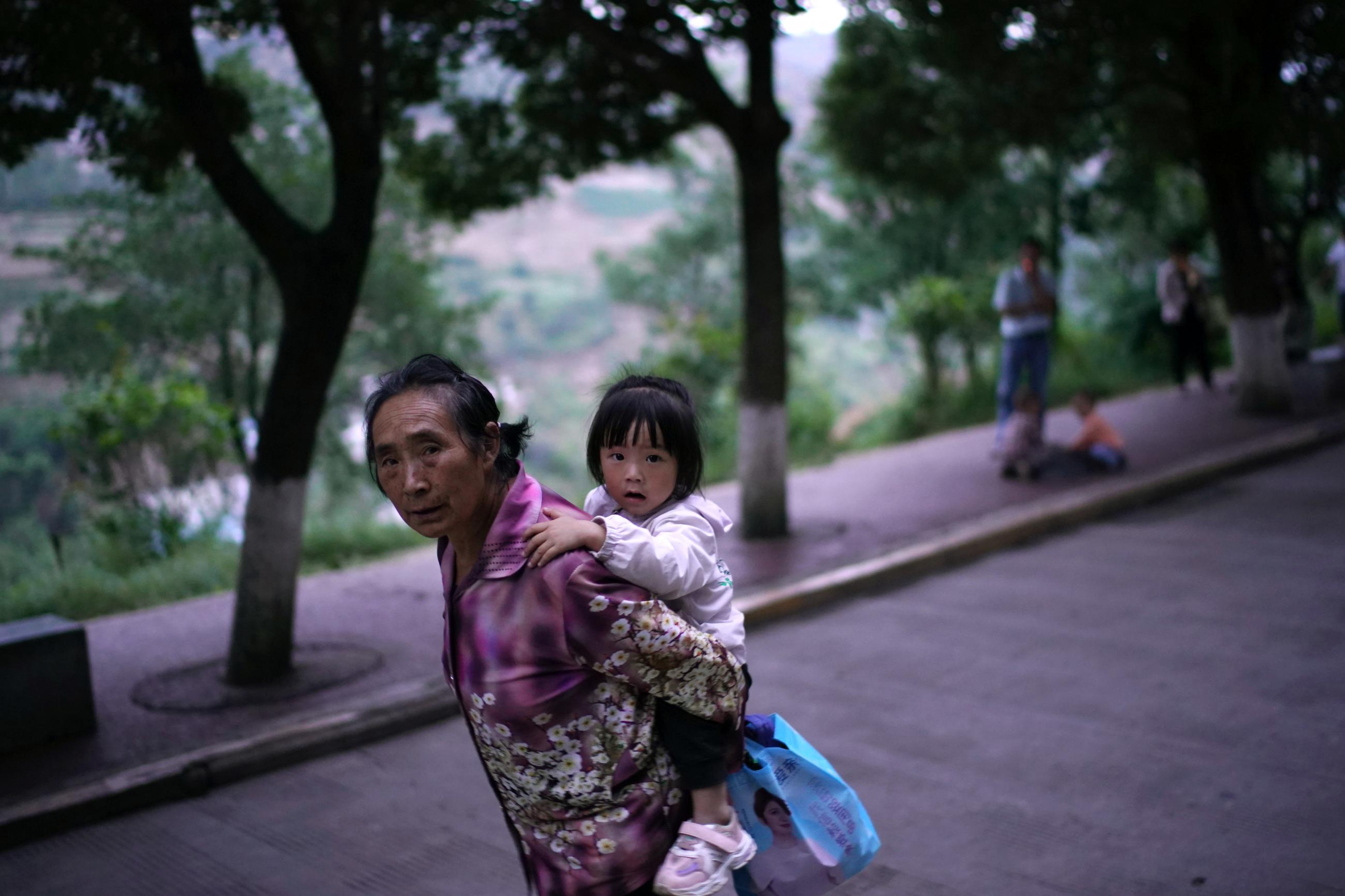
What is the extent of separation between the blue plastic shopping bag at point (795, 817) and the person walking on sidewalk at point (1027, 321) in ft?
28.6

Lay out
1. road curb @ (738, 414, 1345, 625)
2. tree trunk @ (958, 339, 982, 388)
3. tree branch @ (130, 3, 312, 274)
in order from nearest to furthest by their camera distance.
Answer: tree branch @ (130, 3, 312, 274), road curb @ (738, 414, 1345, 625), tree trunk @ (958, 339, 982, 388)

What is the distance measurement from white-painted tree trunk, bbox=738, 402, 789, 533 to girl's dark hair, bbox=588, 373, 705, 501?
614cm

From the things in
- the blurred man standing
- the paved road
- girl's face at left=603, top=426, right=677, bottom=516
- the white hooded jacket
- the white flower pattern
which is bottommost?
the paved road

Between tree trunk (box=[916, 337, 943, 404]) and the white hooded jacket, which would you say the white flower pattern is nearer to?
the white hooded jacket

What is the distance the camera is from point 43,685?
5.09 m

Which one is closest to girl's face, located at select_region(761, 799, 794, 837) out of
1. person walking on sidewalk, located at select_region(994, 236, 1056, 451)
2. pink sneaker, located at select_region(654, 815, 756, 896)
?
pink sneaker, located at select_region(654, 815, 756, 896)

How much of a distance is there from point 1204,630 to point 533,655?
5.28 metres

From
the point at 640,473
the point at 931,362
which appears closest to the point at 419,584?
the point at 640,473

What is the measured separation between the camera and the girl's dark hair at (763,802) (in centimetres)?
226

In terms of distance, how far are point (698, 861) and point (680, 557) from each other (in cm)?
53

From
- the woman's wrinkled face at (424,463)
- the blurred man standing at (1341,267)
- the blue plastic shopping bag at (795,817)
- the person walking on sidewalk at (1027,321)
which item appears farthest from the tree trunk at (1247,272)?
the woman's wrinkled face at (424,463)

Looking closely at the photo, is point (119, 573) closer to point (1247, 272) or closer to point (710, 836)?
point (710, 836)

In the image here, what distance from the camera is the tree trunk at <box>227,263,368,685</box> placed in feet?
18.8

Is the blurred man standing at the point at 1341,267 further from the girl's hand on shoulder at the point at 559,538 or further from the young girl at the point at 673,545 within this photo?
the girl's hand on shoulder at the point at 559,538
